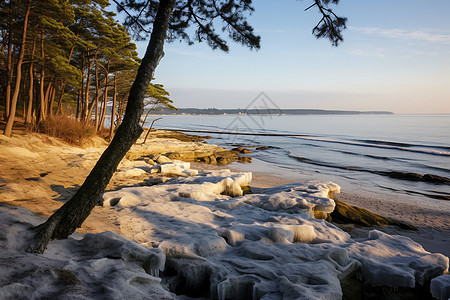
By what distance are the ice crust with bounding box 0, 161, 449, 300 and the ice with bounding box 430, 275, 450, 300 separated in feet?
0.07

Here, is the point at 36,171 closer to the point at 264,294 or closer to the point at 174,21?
the point at 174,21

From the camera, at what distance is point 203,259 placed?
377cm

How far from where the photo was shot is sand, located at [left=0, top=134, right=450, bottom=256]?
544 cm

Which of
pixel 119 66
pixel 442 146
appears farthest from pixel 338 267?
pixel 442 146

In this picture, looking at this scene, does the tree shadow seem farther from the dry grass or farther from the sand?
the dry grass

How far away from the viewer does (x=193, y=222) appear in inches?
211

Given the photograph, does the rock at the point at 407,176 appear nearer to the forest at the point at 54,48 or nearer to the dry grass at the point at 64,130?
the forest at the point at 54,48

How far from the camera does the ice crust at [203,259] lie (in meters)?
2.60

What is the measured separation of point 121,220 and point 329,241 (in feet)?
13.3

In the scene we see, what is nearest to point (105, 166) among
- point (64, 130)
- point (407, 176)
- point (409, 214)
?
point (409, 214)

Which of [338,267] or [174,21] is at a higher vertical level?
[174,21]

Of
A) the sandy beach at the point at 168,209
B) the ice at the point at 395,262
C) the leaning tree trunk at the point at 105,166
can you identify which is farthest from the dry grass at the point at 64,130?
the ice at the point at 395,262

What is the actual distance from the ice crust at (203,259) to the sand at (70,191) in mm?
1053

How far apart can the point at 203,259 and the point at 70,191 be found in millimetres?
5256
